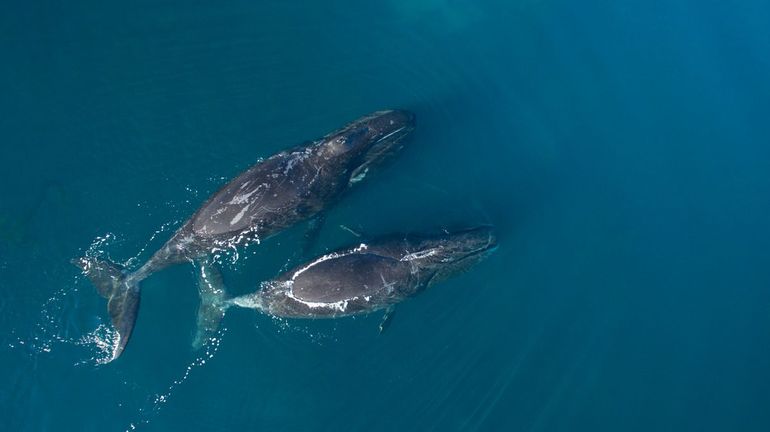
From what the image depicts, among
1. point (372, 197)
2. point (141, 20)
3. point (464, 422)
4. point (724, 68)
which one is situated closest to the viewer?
point (464, 422)

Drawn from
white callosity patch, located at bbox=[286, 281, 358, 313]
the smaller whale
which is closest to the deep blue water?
the smaller whale

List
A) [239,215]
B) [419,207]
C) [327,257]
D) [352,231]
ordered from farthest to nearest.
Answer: [419,207]
[352,231]
[327,257]
[239,215]

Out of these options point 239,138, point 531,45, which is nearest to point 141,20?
point 239,138

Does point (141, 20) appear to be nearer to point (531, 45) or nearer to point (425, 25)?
point (425, 25)

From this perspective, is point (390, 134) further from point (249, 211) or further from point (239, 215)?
point (239, 215)

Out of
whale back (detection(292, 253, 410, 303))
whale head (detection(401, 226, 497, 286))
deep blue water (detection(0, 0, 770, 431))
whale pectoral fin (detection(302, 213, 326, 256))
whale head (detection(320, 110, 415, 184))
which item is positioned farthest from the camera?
whale pectoral fin (detection(302, 213, 326, 256))

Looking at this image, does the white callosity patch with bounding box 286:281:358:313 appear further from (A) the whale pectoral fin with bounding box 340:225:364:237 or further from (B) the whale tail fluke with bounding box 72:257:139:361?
(B) the whale tail fluke with bounding box 72:257:139:361

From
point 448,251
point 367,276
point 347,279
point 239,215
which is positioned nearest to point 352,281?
point 347,279
